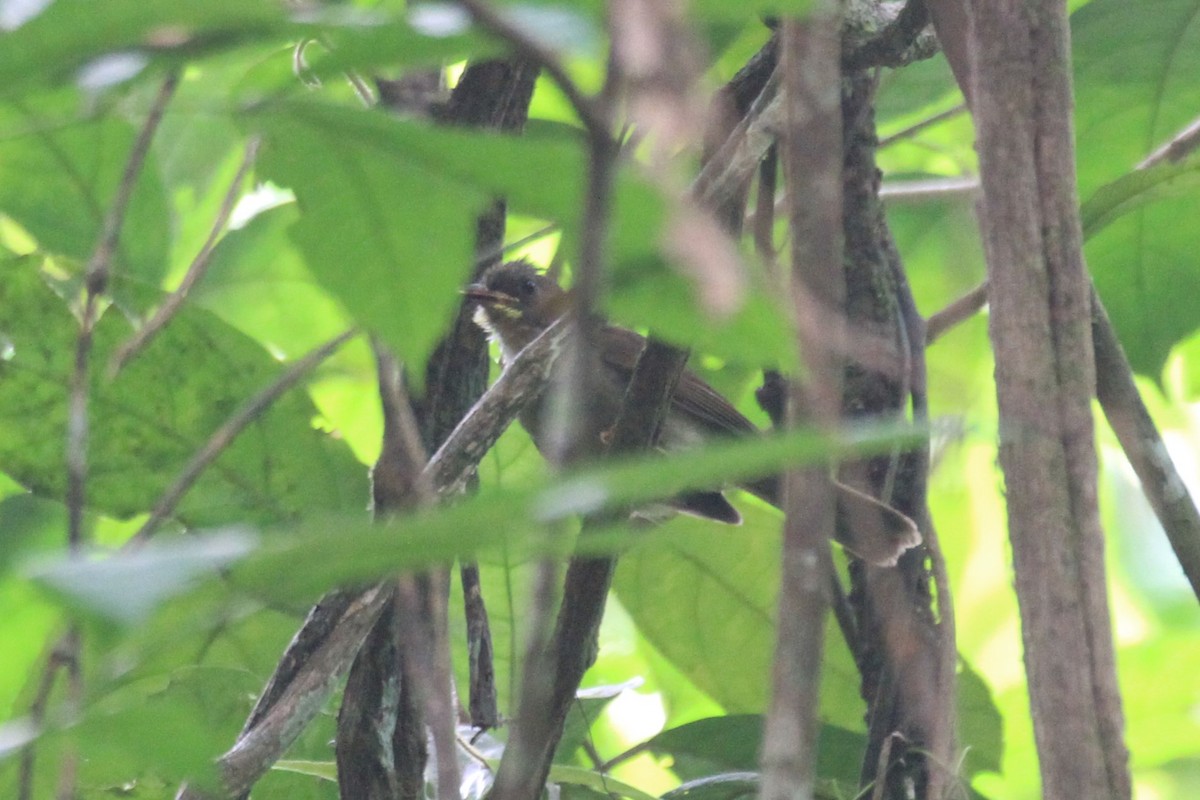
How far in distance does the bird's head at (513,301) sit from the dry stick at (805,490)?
3.62 m

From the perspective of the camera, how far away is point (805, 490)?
3.24 feet

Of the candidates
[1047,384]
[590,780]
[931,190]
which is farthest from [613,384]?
[1047,384]

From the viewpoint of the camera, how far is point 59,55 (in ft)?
2.45

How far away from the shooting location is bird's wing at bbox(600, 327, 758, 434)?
14.1 feet

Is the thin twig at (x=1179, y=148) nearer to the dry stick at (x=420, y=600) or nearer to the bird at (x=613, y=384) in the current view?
the bird at (x=613, y=384)

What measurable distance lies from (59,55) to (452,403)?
61.7 inches

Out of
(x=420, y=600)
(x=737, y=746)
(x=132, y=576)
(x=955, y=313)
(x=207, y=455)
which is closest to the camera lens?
(x=132, y=576)

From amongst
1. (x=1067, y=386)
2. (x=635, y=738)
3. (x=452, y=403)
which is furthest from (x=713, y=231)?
(x=635, y=738)

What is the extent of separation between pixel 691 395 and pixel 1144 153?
197 cm

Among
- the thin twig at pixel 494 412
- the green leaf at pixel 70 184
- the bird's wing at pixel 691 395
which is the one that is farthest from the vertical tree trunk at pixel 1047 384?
the bird's wing at pixel 691 395

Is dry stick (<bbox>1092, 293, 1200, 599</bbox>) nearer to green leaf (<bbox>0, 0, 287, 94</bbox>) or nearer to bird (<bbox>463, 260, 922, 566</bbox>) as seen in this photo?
bird (<bbox>463, 260, 922, 566</bbox>)

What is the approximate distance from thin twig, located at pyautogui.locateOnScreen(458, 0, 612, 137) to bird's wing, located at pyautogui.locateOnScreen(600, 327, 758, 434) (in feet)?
10.2

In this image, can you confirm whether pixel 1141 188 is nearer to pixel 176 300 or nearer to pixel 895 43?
pixel 895 43

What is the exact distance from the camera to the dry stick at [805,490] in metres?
0.98
